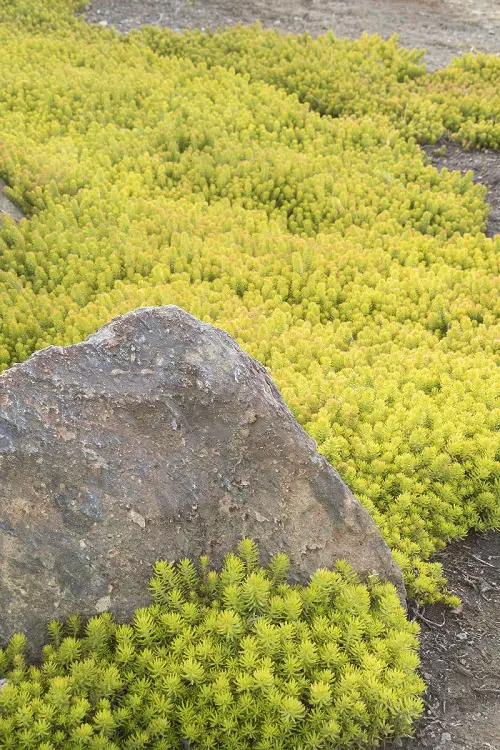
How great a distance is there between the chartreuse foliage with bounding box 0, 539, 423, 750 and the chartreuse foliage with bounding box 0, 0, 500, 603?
3.98 feet

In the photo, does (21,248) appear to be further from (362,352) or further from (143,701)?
(143,701)

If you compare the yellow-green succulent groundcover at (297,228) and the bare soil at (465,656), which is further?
the yellow-green succulent groundcover at (297,228)

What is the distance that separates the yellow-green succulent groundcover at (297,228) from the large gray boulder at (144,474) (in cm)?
59

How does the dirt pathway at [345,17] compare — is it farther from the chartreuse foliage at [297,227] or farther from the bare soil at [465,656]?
the bare soil at [465,656]

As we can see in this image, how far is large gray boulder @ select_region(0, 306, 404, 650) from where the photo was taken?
3.74m

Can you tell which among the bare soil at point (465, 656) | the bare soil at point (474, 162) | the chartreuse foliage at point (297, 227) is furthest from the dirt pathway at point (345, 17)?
the bare soil at point (465, 656)

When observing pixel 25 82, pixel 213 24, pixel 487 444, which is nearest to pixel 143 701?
pixel 487 444

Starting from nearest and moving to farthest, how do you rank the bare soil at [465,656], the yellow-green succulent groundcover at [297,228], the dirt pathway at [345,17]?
the bare soil at [465,656], the yellow-green succulent groundcover at [297,228], the dirt pathway at [345,17]

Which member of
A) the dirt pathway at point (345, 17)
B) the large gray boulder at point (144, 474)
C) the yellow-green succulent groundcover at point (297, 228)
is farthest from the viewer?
the dirt pathway at point (345, 17)

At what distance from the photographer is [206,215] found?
33.2 feet

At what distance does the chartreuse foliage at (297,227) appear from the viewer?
6.05 m

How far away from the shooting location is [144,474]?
4043 mm

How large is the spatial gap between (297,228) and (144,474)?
6851 mm

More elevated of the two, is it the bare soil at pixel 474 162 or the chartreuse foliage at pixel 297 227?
the bare soil at pixel 474 162
